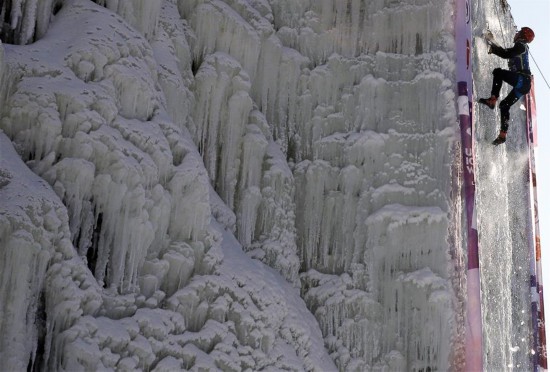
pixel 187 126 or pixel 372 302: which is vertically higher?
pixel 187 126

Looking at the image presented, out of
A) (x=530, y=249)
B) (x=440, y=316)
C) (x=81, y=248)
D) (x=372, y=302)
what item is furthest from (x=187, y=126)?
(x=530, y=249)

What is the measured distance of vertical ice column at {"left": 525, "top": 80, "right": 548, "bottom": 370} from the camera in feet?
33.2

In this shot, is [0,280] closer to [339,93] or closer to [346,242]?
[346,242]

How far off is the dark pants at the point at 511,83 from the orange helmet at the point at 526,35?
561 mm

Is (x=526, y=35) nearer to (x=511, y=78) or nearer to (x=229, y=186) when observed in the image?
(x=511, y=78)

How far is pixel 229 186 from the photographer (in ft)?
24.8

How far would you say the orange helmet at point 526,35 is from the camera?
9180 millimetres

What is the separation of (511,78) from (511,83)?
7cm

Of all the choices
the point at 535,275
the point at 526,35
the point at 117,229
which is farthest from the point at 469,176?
the point at 535,275

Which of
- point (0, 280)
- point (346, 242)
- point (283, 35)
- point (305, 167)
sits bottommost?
point (0, 280)

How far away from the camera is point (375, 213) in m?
7.52

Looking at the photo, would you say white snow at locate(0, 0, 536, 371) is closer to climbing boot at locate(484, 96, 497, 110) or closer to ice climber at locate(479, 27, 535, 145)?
climbing boot at locate(484, 96, 497, 110)

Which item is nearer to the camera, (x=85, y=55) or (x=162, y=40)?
(x=85, y=55)

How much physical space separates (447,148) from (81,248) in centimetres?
355
